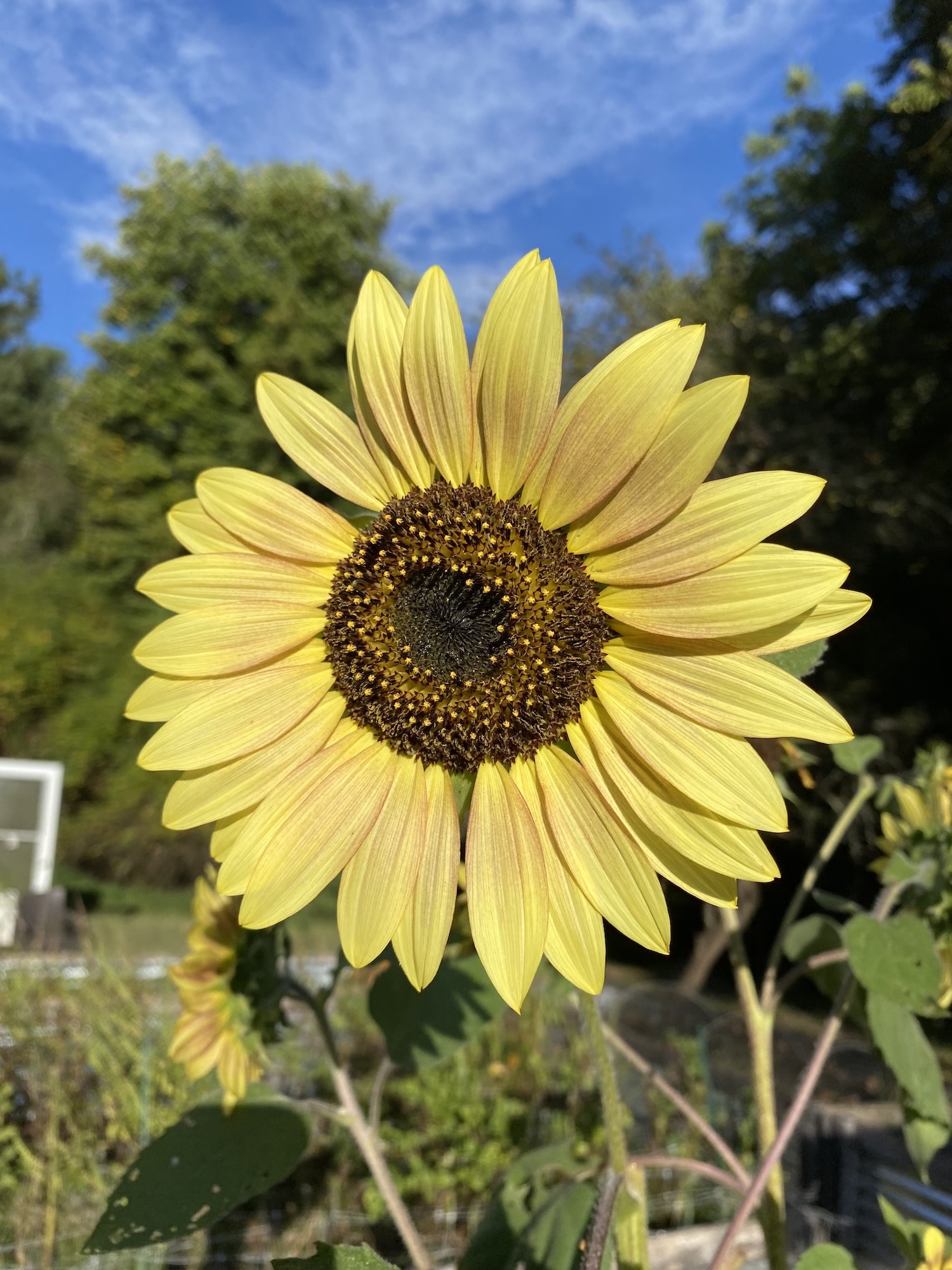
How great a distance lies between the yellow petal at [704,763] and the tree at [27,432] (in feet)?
66.1

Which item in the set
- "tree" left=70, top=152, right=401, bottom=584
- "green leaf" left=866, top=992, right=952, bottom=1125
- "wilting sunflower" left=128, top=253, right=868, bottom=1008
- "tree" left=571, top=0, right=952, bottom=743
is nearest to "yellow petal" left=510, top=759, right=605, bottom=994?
"wilting sunflower" left=128, top=253, right=868, bottom=1008

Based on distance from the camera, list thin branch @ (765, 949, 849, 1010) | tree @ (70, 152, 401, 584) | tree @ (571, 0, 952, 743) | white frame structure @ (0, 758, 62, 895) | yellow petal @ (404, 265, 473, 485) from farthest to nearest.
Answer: tree @ (70, 152, 401, 584)
white frame structure @ (0, 758, 62, 895)
tree @ (571, 0, 952, 743)
thin branch @ (765, 949, 849, 1010)
yellow petal @ (404, 265, 473, 485)

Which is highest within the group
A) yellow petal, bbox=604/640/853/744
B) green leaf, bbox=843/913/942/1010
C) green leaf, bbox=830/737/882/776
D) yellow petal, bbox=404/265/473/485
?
yellow petal, bbox=404/265/473/485

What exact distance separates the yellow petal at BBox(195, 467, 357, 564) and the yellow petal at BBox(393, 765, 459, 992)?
38 cm

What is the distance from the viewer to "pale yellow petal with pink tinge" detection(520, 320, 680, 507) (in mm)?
848

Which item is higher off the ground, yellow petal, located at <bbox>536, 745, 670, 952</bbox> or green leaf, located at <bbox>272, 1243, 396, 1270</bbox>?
yellow petal, located at <bbox>536, 745, 670, 952</bbox>

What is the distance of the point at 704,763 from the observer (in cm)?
87

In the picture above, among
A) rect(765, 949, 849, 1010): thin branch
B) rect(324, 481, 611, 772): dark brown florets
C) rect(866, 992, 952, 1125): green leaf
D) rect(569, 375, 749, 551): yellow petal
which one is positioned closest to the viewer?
rect(569, 375, 749, 551): yellow petal

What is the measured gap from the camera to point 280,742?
42.4 inches

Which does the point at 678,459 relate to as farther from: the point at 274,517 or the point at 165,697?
the point at 165,697

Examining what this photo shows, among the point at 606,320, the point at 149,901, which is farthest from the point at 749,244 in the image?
the point at 149,901

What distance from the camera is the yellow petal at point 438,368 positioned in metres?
0.92

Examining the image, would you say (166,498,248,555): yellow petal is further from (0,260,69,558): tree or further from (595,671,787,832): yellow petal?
(0,260,69,558): tree

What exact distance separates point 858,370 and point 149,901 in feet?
36.7
